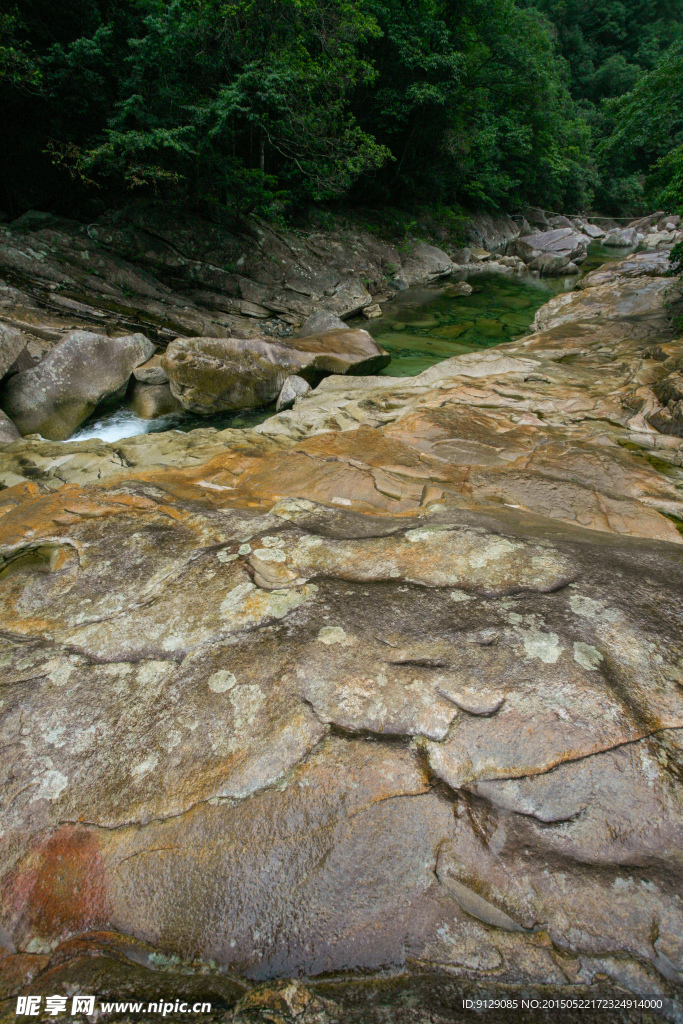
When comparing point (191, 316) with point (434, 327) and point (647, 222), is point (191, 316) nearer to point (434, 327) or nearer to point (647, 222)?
point (434, 327)

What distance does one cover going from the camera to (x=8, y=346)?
6410 millimetres

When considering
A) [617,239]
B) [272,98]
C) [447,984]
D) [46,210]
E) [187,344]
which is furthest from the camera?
[617,239]

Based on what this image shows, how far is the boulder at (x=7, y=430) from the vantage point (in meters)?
5.74

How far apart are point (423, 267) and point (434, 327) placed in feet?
21.8

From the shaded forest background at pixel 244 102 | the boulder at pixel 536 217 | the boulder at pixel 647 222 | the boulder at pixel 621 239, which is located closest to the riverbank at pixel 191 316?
the shaded forest background at pixel 244 102

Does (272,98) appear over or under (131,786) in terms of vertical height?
over

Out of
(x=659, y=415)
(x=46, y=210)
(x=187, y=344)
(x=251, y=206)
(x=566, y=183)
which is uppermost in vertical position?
(x=566, y=183)

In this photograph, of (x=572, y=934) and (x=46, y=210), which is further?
(x=46, y=210)

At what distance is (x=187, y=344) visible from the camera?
25.1ft

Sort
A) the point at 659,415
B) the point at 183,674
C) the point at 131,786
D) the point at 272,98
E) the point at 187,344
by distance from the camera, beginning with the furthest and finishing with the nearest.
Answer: the point at 272,98, the point at 187,344, the point at 659,415, the point at 183,674, the point at 131,786

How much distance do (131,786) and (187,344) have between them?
7.13m

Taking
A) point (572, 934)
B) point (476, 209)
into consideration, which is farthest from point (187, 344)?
point (476, 209)

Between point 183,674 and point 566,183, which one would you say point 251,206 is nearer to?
point 183,674

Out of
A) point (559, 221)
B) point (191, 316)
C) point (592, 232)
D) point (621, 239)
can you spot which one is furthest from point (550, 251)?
point (191, 316)
